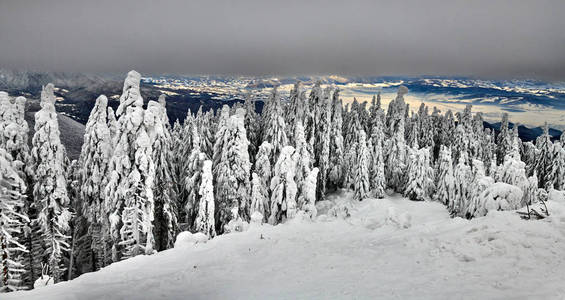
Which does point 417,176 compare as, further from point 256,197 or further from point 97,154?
point 97,154

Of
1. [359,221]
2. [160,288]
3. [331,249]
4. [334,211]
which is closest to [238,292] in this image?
[160,288]

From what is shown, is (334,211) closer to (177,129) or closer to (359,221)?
(359,221)

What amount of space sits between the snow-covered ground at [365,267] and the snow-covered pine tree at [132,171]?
4791 mm

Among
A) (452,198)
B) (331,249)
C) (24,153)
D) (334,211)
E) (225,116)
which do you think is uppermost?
(225,116)

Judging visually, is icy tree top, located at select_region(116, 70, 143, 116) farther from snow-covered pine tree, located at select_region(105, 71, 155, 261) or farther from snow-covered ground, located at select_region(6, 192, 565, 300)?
snow-covered ground, located at select_region(6, 192, 565, 300)

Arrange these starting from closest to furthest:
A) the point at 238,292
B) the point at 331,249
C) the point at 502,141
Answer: the point at 238,292 → the point at 331,249 → the point at 502,141

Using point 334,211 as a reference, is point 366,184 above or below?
below

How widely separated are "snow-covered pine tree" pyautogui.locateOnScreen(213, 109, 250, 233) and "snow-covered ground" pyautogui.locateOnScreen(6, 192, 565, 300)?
9.70 m

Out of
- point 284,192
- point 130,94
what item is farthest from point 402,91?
point 130,94

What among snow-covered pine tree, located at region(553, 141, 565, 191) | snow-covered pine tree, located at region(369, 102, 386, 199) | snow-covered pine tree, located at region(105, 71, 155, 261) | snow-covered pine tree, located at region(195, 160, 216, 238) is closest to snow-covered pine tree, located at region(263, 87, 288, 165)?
snow-covered pine tree, located at region(195, 160, 216, 238)

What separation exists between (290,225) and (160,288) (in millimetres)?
9334

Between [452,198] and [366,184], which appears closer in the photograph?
[452,198]

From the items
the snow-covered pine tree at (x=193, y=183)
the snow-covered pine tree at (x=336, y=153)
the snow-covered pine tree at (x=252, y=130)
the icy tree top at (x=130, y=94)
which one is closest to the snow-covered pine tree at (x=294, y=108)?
the snow-covered pine tree at (x=252, y=130)

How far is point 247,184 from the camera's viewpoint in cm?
2512
